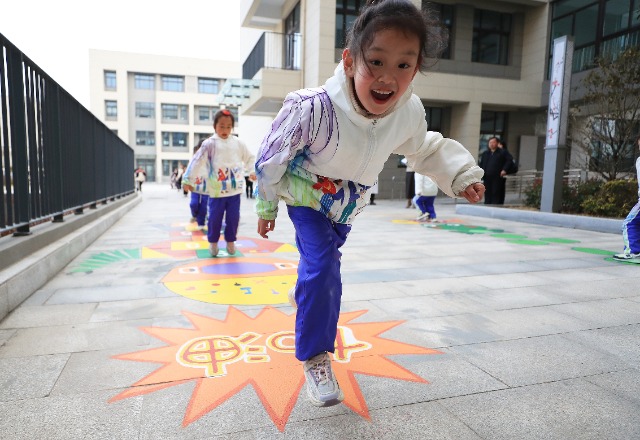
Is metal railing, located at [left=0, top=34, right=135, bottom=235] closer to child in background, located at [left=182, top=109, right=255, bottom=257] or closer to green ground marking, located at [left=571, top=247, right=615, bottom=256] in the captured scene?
child in background, located at [left=182, top=109, right=255, bottom=257]

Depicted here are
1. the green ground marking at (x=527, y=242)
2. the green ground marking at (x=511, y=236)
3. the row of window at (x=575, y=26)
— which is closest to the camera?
the green ground marking at (x=527, y=242)

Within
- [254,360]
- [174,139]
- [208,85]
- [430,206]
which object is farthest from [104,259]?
[208,85]

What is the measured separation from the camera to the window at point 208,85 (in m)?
55.8

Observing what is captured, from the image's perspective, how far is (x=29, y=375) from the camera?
2.14 m

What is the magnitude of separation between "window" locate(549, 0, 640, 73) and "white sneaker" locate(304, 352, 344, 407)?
1633 cm

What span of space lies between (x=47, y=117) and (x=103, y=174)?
4.59 meters

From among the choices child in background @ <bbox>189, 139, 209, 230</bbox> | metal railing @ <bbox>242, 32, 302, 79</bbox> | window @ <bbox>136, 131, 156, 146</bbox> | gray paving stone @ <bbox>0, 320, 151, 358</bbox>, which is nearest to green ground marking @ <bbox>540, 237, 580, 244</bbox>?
child in background @ <bbox>189, 139, 209, 230</bbox>

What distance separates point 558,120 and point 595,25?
947cm

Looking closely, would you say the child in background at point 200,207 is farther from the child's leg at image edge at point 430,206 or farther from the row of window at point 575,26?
the row of window at point 575,26

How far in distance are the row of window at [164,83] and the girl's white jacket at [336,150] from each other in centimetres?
→ 5763

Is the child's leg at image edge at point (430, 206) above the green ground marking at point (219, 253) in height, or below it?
above

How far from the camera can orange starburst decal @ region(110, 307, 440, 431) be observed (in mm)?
1979

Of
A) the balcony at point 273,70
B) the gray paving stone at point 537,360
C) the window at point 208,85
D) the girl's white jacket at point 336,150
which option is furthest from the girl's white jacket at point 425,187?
the window at point 208,85

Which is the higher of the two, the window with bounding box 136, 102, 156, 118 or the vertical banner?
the window with bounding box 136, 102, 156, 118
